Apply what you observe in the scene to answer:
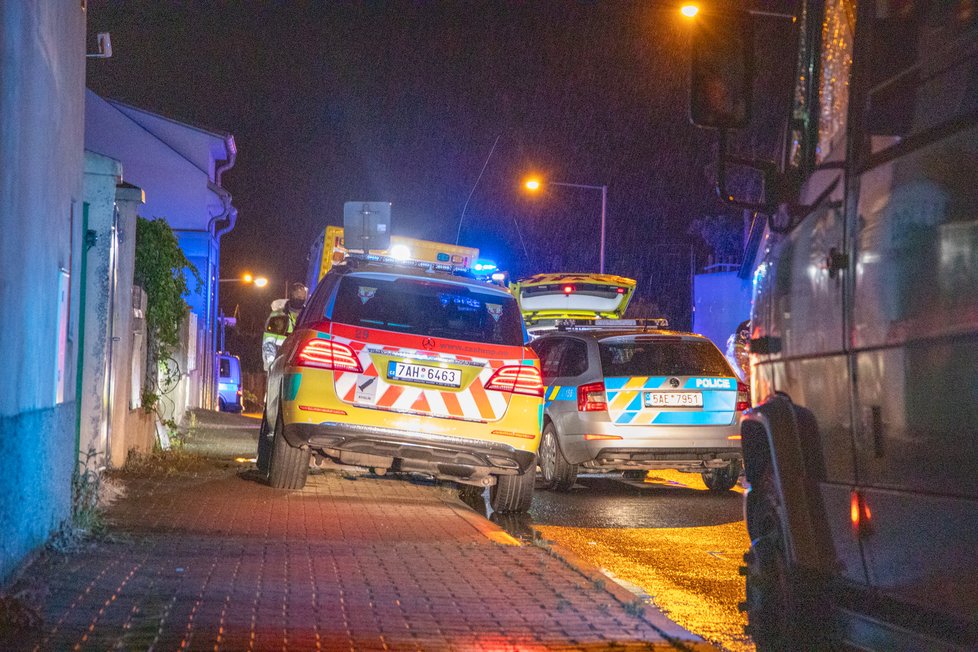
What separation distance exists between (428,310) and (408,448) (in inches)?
45.7

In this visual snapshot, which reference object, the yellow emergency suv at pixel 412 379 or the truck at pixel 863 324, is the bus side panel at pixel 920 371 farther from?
the yellow emergency suv at pixel 412 379

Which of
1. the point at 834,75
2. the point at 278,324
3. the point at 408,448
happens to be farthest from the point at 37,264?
the point at 278,324

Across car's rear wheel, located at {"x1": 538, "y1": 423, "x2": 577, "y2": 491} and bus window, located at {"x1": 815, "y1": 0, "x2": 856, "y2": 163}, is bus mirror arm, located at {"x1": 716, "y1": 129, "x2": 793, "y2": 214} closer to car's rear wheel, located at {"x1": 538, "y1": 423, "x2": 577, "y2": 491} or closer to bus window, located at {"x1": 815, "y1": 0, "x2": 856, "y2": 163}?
bus window, located at {"x1": 815, "y1": 0, "x2": 856, "y2": 163}

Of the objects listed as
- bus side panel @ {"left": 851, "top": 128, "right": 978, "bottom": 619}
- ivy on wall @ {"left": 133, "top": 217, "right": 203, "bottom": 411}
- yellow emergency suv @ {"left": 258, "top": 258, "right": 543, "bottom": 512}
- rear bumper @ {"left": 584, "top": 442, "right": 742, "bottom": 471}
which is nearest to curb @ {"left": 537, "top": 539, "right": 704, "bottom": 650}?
bus side panel @ {"left": 851, "top": 128, "right": 978, "bottom": 619}

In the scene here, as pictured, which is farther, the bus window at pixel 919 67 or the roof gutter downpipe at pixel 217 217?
the roof gutter downpipe at pixel 217 217

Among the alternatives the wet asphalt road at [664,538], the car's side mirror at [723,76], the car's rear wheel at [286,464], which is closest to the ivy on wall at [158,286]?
the car's rear wheel at [286,464]

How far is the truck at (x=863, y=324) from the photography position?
3.17 m

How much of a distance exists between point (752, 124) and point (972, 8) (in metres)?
1.69

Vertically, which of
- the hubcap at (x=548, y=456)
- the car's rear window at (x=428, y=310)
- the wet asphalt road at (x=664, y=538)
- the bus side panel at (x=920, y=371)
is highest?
the car's rear window at (x=428, y=310)

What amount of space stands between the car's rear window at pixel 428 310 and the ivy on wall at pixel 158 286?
425 centimetres

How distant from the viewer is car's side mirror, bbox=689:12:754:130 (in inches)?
181

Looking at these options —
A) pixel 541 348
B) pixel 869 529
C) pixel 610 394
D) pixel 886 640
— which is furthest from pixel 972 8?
pixel 541 348

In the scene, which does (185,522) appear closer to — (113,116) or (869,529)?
(869,529)

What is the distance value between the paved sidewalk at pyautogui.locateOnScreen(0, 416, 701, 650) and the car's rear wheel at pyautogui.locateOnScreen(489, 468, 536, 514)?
3.27 ft
